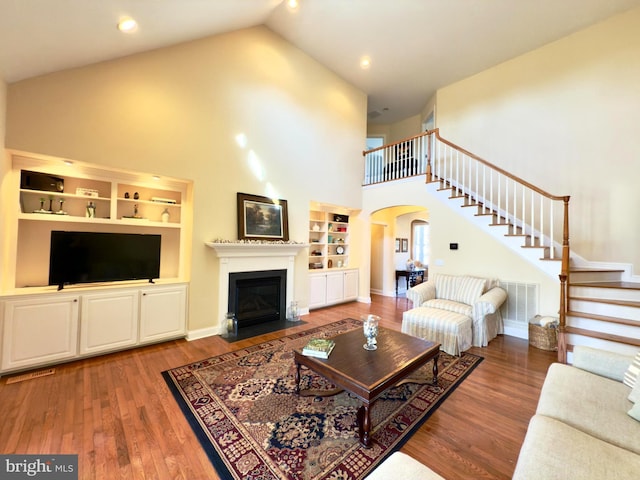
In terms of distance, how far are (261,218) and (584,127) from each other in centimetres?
582

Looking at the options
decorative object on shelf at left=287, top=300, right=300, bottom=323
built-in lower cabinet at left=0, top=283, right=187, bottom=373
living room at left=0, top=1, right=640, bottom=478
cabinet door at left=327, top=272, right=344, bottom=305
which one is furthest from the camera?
cabinet door at left=327, top=272, right=344, bottom=305

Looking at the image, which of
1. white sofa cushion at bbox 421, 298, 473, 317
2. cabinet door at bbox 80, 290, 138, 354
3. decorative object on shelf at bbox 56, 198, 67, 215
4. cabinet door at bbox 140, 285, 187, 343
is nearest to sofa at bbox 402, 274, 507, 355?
white sofa cushion at bbox 421, 298, 473, 317

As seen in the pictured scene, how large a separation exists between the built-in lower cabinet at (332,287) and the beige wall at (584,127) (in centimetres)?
410

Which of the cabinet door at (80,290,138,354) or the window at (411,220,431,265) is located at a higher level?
the window at (411,220,431,265)

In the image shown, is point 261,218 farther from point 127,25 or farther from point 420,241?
point 420,241

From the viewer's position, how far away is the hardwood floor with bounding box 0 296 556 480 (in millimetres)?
1691

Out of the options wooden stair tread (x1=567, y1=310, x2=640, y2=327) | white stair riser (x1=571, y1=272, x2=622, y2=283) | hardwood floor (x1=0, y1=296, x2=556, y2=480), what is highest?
white stair riser (x1=571, y1=272, x2=622, y2=283)

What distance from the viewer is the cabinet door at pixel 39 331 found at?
2684 mm

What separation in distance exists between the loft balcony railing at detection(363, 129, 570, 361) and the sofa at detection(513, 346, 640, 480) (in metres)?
1.67

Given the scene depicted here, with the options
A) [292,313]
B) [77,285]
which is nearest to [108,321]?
[77,285]

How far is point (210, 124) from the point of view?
13.3 ft

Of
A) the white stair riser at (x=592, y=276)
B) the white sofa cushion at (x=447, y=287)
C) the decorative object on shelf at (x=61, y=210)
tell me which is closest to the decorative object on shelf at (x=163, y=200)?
the decorative object on shelf at (x=61, y=210)

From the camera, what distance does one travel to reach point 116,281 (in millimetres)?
3457

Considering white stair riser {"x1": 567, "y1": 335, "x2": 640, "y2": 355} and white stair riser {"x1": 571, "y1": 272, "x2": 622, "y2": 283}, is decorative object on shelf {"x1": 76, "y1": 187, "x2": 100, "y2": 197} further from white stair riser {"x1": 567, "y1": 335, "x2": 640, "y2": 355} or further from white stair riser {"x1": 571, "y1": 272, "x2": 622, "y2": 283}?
white stair riser {"x1": 571, "y1": 272, "x2": 622, "y2": 283}
